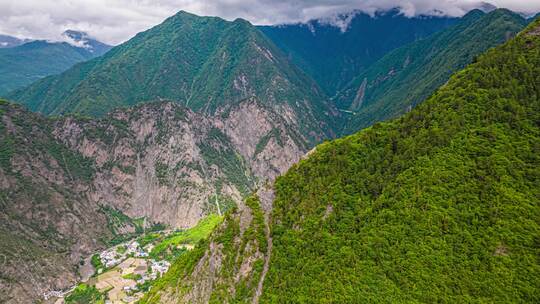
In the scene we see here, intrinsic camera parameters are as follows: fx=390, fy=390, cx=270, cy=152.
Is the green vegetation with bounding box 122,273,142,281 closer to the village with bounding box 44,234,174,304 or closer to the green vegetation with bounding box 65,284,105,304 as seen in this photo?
the village with bounding box 44,234,174,304

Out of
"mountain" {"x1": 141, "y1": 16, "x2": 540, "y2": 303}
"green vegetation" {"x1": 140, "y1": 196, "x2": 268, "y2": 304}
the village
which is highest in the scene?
"mountain" {"x1": 141, "y1": 16, "x2": 540, "y2": 303}

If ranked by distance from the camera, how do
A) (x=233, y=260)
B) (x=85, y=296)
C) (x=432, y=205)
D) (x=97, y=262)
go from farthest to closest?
(x=97, y=262) < (x=85, y=296) < (x=233, y=260) < (x=432, y=205)

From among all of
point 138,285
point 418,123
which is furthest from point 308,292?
point 138,285

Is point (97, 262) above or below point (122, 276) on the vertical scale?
below

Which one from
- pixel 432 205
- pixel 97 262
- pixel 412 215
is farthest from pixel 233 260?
pixel 97 262

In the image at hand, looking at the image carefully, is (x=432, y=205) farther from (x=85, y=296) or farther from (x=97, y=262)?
(x=97, y=262)

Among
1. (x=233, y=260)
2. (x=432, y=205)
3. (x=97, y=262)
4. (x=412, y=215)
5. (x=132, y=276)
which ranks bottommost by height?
(x=97, y=262)

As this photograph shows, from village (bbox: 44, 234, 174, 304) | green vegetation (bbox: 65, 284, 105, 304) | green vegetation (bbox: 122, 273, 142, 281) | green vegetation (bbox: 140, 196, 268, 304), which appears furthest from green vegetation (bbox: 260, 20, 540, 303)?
green vegetation (bbox: 122, 273, 142, 281)
